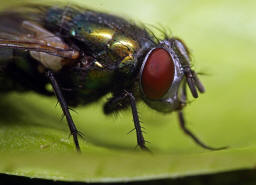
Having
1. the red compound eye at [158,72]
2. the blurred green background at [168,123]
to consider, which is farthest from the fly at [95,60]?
the blurred green background at [168,123]

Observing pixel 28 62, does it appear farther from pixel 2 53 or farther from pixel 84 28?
pixel 84 28

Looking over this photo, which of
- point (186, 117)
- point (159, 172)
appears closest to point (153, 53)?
point (186, 117)

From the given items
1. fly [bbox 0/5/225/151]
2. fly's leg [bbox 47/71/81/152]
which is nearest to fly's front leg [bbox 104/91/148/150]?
fly [bbox 0/5/225/151]

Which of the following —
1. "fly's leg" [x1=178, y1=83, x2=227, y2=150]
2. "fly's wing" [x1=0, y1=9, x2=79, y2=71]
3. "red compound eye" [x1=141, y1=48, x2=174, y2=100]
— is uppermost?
"red compound eye" [x1=141, y1=48, x2=174, y2=100]

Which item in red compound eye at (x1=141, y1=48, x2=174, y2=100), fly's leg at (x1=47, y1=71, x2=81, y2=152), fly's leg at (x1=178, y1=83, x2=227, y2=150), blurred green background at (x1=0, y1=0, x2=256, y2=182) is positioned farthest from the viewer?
fly's leg at (x1=178, y1=83, x2=227, y2=150)

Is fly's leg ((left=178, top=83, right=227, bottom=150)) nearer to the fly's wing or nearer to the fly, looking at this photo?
the fly

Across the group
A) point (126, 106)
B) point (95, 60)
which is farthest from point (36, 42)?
point (126, 106)

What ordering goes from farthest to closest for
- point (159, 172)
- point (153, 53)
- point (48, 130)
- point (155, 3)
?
1. point (155, 3)
2. point (153, 53)
3. point (48, 130)
4. point (159, 172)

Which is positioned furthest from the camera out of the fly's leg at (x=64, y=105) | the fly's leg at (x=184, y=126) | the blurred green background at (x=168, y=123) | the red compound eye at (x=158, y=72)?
the fly's leg at (x=184, y=126)

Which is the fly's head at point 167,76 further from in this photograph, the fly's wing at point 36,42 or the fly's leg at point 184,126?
the fly's wing at point 36,42
